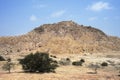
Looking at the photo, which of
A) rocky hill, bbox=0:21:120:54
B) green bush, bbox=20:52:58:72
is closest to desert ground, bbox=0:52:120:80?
green bush, bbox=20:52:58:72

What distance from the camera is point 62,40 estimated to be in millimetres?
102188

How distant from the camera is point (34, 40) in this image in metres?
108

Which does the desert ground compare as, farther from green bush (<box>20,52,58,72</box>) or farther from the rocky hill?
the rocky hill

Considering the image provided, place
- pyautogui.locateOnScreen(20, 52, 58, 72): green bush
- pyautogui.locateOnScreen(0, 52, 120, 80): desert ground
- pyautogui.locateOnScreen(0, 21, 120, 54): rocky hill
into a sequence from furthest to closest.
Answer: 1. pyautogui.locateOnScreen(0, 21, 120, 54): rocky hill
2. pyautogui.locateOnScreen(20, 52, 58, 72): green bush
3. pyautogui.locateOnScreen(0, 52, 120, 80): desert ground

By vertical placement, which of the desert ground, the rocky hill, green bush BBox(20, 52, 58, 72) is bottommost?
the desert ground

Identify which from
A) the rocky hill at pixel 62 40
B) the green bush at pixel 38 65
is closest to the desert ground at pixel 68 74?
the green bush at pixel 38 65

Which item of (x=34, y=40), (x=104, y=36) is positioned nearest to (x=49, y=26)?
(x=34, y=40)

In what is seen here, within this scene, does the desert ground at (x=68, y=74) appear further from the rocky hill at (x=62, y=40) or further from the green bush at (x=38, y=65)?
the rocky hill at (x=62, y=40)

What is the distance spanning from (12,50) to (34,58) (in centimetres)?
6283

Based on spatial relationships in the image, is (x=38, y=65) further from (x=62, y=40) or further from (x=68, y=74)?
(x=62, y=40)

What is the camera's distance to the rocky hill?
315 feet

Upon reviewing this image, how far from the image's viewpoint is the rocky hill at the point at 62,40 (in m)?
95.9

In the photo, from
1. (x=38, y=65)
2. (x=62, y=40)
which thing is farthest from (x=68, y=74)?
(x=62, y=40)

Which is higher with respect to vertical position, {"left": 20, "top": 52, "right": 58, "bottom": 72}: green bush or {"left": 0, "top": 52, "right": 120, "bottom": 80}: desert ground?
{"left": 20, "top": 52, "right": 58, "bottom": 72}: green bush
